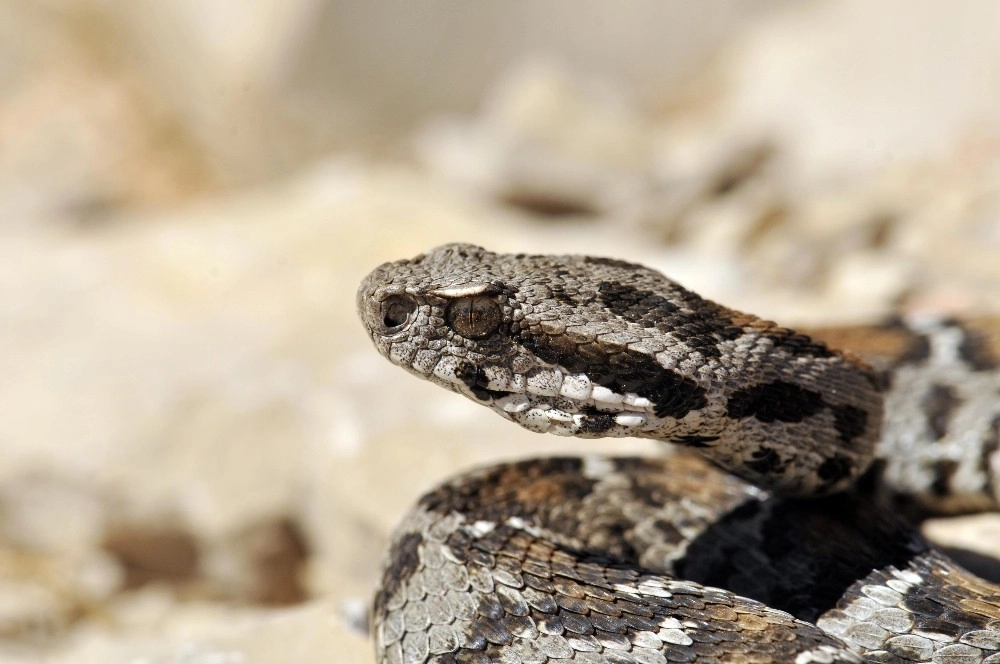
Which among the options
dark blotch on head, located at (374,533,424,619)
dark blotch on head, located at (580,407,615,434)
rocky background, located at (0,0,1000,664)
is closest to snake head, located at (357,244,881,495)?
dark blotch on head, located at (580,407,615,434)

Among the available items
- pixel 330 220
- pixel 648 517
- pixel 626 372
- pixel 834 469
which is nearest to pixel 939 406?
pixel 834 469

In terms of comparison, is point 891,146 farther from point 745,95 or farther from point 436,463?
point 436,463

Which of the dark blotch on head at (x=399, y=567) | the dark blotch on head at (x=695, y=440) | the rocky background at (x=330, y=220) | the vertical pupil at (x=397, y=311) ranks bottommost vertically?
the dark blotch on head at (x=399, y=567)

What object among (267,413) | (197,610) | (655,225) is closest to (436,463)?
(267,413)

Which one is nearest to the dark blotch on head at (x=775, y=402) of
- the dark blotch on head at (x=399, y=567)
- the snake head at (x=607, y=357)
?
the snake head at (x=607, y=357)

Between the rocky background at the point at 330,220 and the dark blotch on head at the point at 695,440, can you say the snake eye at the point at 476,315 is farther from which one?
the rocky background at the point at 330,220

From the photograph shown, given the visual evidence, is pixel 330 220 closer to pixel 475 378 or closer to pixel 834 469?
pixel 475 378

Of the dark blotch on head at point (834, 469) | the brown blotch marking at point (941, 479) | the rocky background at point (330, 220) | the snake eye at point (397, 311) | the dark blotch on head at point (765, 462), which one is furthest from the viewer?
the rocky background at point (330, 220)
